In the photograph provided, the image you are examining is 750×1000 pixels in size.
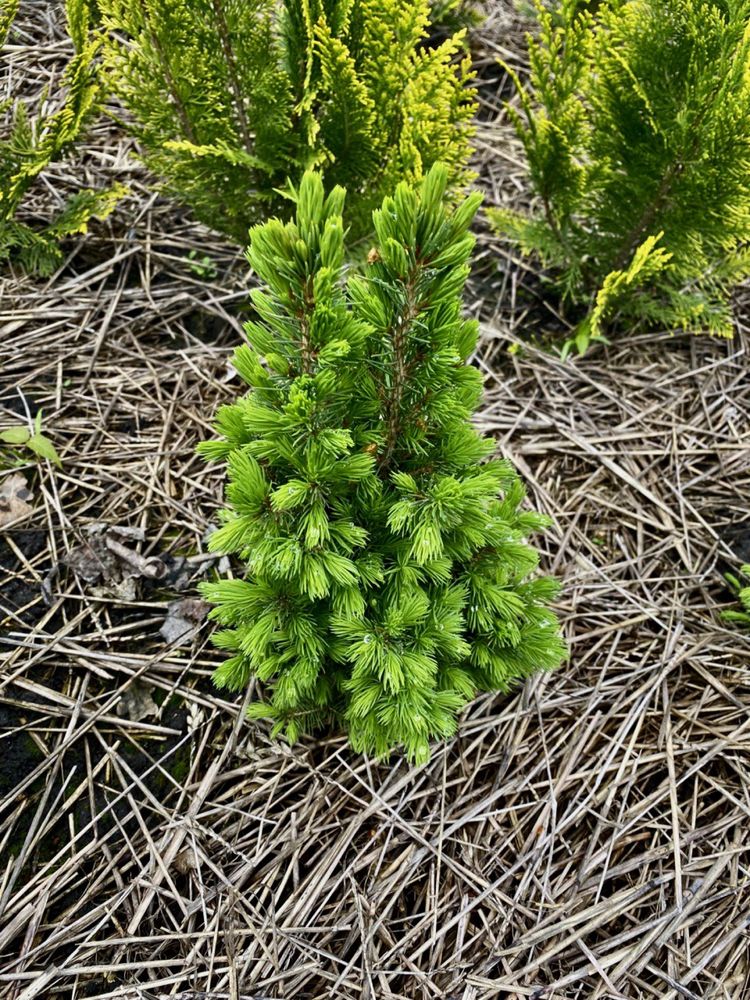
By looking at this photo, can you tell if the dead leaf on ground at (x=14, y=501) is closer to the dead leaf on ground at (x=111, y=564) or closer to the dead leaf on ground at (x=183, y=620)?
the dead leaf on ground at (x=111, y=564)

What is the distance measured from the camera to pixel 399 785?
1.97 meters

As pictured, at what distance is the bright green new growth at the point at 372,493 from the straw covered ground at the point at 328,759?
0.32 metres

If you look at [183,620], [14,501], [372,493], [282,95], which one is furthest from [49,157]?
[372,493]

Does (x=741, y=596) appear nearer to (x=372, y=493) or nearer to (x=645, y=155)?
(x=372, y=493)

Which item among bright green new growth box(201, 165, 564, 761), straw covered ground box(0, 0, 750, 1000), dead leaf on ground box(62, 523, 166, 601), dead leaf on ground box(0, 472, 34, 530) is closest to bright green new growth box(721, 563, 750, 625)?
straw covered ground box(0, 0, 750, 1000)

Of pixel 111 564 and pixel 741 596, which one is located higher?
pixel 741 596

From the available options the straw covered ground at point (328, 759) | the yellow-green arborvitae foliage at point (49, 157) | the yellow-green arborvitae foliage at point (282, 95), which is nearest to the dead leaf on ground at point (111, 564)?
the straw covered ground at point (328, 759)

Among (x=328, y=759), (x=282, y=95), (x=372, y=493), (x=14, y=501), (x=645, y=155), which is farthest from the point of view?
(x=645, y=155)

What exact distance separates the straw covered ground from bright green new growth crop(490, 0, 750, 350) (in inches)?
24.5

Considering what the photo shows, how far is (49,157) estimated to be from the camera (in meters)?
2.56

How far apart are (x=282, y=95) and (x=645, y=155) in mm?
1476

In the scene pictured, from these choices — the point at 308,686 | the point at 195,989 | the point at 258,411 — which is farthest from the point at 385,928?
the point at 258,411

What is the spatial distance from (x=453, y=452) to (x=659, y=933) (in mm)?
1400

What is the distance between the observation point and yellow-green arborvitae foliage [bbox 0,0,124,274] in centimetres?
247
